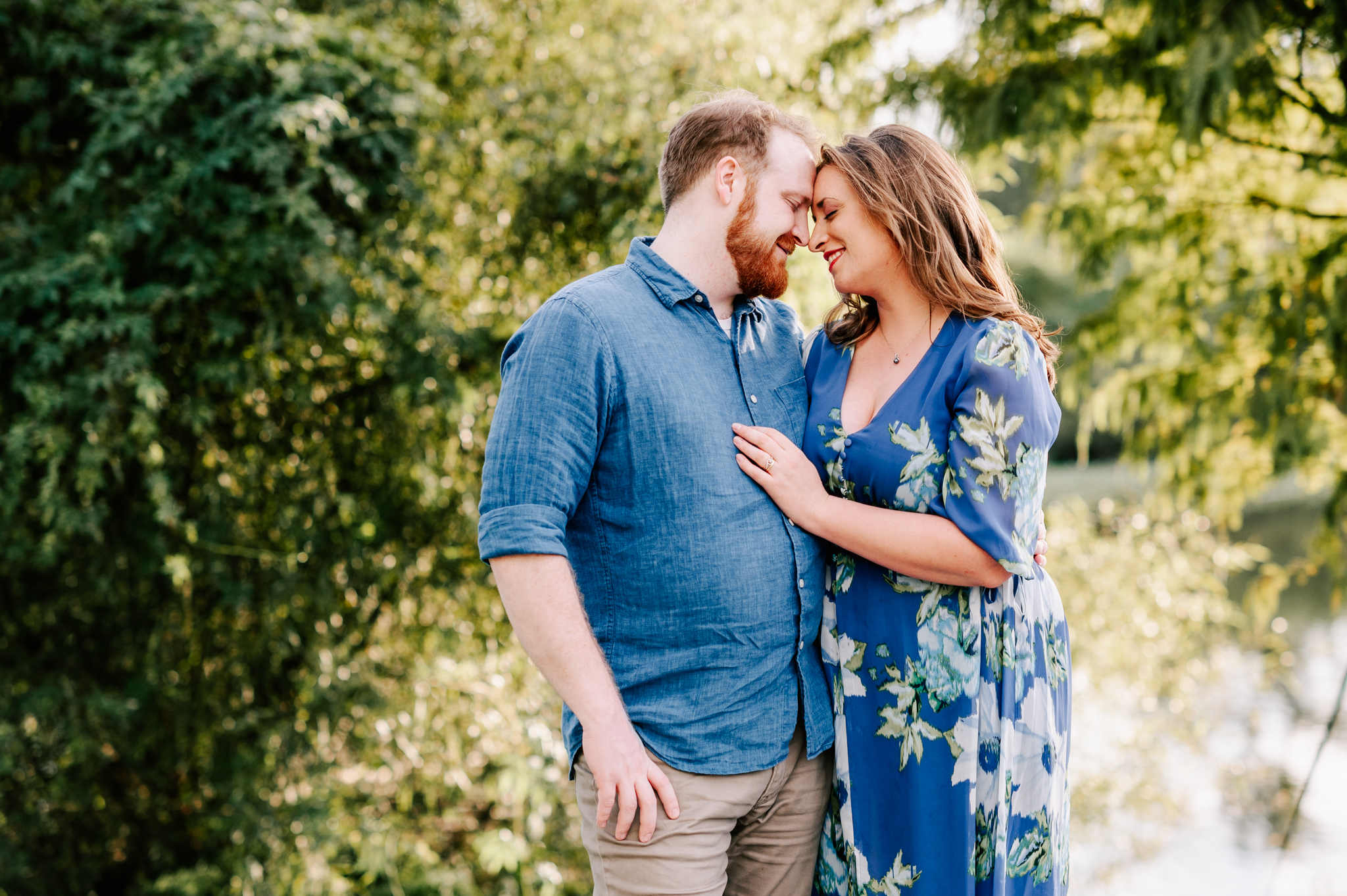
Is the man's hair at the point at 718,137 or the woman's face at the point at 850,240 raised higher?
the man's hair at the point at 718,137

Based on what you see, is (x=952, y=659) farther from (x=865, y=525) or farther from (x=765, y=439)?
(x=765, y=439)

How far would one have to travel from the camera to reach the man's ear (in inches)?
61.1

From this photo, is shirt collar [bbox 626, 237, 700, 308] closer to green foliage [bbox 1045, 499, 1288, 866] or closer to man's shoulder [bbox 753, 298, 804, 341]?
man's shoulder [bbox 753, 298, 804, 341]

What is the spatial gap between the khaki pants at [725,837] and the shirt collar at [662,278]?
764mm

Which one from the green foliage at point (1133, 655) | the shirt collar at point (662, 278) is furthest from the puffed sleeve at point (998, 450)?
the green foliage at point (1133, 655)

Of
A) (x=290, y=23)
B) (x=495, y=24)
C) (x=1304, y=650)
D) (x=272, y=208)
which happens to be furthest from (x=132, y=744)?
(x=1304, y=650)

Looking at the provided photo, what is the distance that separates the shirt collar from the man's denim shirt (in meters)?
0.04

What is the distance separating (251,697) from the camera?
300 cm

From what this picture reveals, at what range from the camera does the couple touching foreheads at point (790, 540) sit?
1.33m

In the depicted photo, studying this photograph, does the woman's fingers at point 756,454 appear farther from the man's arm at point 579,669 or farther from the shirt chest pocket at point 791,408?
the man's arm at point 579,669

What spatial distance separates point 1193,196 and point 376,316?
332cm

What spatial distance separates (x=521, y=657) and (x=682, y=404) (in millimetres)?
2064

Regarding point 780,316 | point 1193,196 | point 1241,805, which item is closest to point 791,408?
point 780,316

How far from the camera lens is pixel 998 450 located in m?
1.40
